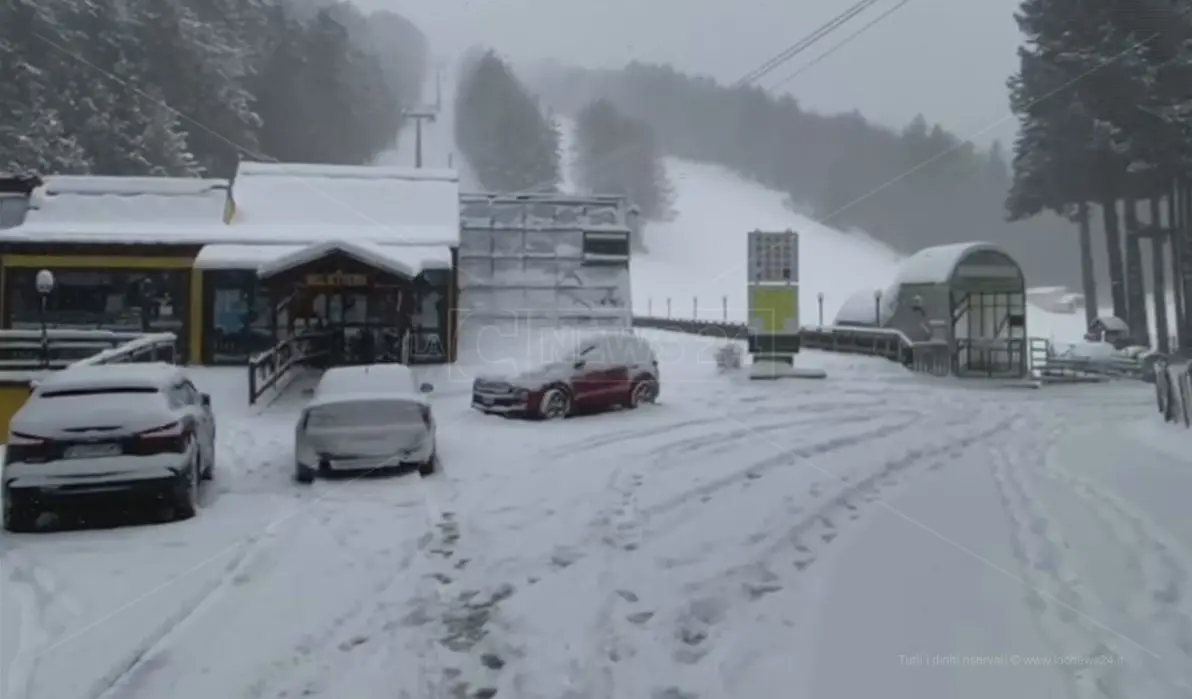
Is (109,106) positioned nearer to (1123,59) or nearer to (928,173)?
(928,173)

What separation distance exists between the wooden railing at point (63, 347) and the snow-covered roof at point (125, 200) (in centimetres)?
645

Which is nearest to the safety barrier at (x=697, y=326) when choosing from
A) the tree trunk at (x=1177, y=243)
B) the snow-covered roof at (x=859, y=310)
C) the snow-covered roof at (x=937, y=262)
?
the snow-covered roof at (x=859, y=310)

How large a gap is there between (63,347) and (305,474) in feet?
29.8

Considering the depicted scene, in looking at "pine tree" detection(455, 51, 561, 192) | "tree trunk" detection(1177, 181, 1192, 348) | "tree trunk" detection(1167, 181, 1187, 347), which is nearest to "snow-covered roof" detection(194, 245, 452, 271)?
"tree trunk" detection(1177, 181, 1192, 348)

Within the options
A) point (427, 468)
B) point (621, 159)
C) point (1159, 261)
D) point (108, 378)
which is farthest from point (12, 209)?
point (621, 159)

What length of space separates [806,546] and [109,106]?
123 feet

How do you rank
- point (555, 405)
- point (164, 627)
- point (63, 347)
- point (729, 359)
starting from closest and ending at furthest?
point (164, 627), point (555, 405), point (63, 347), point (729, 359)

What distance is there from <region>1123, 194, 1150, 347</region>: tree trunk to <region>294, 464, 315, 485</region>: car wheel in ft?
76.9

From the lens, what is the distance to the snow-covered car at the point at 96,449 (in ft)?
30.0

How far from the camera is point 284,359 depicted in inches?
851

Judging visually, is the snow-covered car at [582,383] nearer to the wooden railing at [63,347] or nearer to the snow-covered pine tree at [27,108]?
the wooden railing at [63,347]

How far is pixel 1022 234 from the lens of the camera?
1113 inches

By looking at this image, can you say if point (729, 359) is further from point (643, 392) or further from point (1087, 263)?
point (1087, 263)

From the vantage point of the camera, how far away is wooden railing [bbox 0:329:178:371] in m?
17.1
